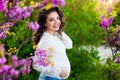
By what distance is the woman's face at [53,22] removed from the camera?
374 centimetres

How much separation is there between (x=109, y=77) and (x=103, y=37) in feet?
2.22

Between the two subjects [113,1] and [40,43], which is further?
[113,1]

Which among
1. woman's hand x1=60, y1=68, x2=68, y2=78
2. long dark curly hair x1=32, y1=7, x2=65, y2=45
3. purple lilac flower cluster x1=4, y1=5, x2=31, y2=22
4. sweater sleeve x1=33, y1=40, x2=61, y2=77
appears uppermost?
purple lilac flower cluster x1=4, y1=5, x2=31, y2=22

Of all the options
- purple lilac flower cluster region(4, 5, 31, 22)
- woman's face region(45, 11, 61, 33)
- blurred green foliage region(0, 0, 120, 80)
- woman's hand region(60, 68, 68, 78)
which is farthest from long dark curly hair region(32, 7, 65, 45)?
blurred green foliage region(0, 0, 120, 80)

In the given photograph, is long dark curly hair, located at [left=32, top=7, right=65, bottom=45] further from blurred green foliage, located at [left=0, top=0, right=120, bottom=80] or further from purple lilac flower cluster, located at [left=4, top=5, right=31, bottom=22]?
blurred green foliage, located at [left=0, top=0, right=120, bottom=80]

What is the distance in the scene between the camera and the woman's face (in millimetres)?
3739

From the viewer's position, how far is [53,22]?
3748 millimetres

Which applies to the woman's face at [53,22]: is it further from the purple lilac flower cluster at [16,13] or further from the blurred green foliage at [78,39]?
the blurred green foliage at [78,39]

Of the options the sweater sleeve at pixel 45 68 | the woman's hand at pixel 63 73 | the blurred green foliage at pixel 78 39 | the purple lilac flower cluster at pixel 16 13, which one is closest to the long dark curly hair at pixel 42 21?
the sweater sleeve at pixel 45 68

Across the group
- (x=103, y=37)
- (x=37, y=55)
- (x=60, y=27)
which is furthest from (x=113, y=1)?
(x=37, y=55)

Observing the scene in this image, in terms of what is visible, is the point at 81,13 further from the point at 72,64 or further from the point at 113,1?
the point at 113,1

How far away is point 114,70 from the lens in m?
5.63

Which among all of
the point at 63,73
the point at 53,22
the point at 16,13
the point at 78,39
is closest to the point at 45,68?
the point at 63,73

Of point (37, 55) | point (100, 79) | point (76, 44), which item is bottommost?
point (100, 79)
